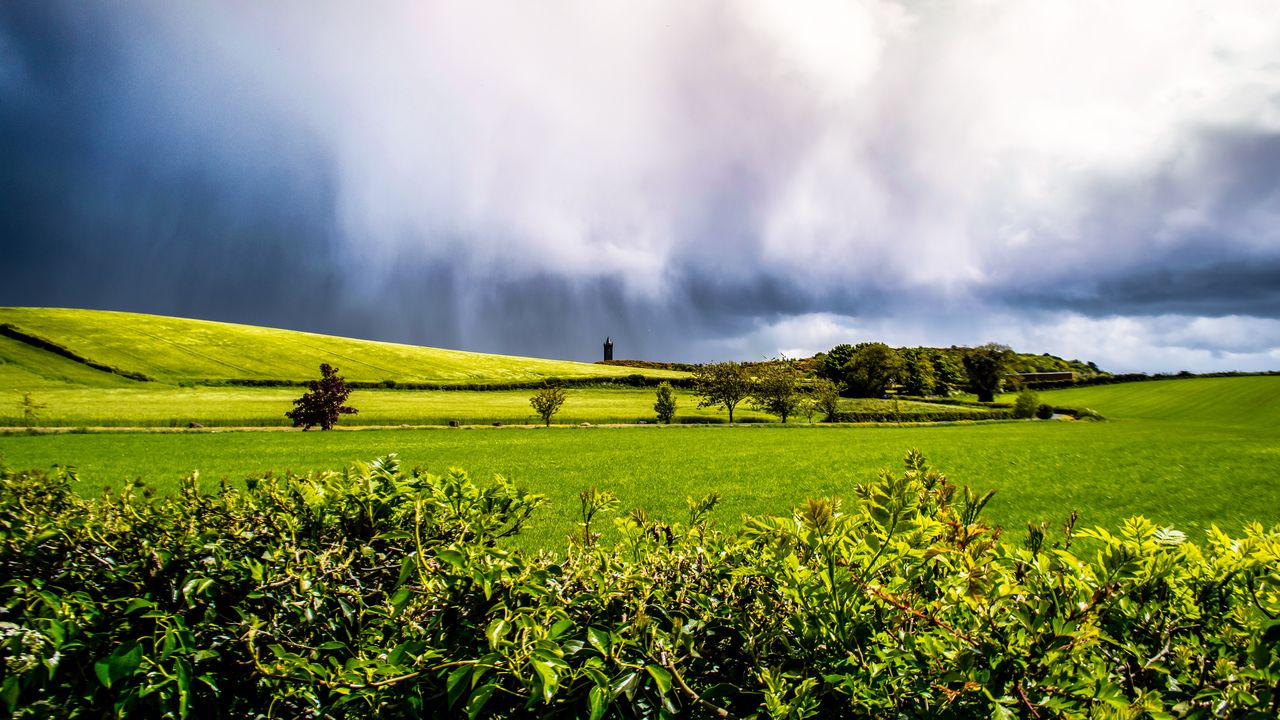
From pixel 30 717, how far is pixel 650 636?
6.45ft

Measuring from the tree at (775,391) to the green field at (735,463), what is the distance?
18523mm

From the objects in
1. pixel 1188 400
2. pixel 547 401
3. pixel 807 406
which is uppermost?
pixel 547 401

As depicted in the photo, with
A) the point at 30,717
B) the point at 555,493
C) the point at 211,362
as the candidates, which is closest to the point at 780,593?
the point at 30,717

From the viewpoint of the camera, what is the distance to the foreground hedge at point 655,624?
4.89 ft

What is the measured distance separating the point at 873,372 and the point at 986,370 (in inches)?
973

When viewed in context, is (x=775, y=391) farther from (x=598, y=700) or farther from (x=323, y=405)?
(x=598, y=700)

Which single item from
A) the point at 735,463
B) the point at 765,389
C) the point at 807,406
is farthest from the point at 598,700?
the point at 807,406

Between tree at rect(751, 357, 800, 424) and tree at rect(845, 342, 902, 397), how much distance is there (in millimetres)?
37574

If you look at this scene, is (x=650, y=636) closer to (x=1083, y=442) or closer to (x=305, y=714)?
(x=305, y=714)

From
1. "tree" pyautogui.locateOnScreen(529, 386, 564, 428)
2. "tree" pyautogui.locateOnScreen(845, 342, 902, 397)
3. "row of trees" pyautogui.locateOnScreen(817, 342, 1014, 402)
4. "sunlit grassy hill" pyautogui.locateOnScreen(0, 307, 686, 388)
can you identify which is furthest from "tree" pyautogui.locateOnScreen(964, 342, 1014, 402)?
"tree" pyautogui.locateOnScreen(529, 386, 564, 428)

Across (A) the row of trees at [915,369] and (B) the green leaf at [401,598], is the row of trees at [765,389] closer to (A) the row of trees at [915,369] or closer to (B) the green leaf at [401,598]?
(A) the row of trees at [915,369]

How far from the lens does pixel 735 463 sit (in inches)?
929

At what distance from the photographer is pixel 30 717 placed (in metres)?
1.74

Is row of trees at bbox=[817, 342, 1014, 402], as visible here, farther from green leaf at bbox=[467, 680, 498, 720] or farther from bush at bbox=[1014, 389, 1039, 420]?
green leaf at bbox=[467, 680, 498, 720]
